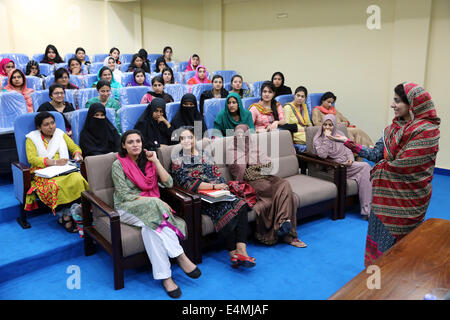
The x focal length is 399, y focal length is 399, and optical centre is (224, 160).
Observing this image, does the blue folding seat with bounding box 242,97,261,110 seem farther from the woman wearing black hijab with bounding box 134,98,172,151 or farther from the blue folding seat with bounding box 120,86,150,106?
the blue folding seat with bounding box 120,86,150,106

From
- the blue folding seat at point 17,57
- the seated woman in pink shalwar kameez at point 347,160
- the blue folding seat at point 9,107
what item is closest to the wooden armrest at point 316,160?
the seated woman in pink shalwar kameez at point 347,160

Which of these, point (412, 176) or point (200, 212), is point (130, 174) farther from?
point (412, 176)

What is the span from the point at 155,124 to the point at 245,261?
189cm

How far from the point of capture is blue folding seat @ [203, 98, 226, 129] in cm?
447

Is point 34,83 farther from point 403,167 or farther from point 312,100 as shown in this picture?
point 403,167

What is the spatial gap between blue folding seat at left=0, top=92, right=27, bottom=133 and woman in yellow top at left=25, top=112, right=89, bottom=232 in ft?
3.26

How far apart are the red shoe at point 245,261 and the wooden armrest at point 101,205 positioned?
864 millimetres

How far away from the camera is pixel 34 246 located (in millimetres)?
2812

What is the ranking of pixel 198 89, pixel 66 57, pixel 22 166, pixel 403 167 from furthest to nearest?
1. pixel 66 57
2. pixel 198 89
3. pixel 22 166
4. pixel 403 167

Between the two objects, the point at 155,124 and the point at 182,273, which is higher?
the point at 155,124

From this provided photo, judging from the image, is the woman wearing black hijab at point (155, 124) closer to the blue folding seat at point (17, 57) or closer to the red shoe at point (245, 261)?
the red shoe at point (245, 261)

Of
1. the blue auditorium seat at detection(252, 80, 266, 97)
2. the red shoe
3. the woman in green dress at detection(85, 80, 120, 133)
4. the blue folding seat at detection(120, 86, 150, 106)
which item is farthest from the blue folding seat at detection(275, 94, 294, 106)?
the red shoe

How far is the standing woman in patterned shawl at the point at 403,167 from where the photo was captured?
202 cm

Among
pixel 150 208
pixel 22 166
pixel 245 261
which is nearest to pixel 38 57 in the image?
pixel 22 166
